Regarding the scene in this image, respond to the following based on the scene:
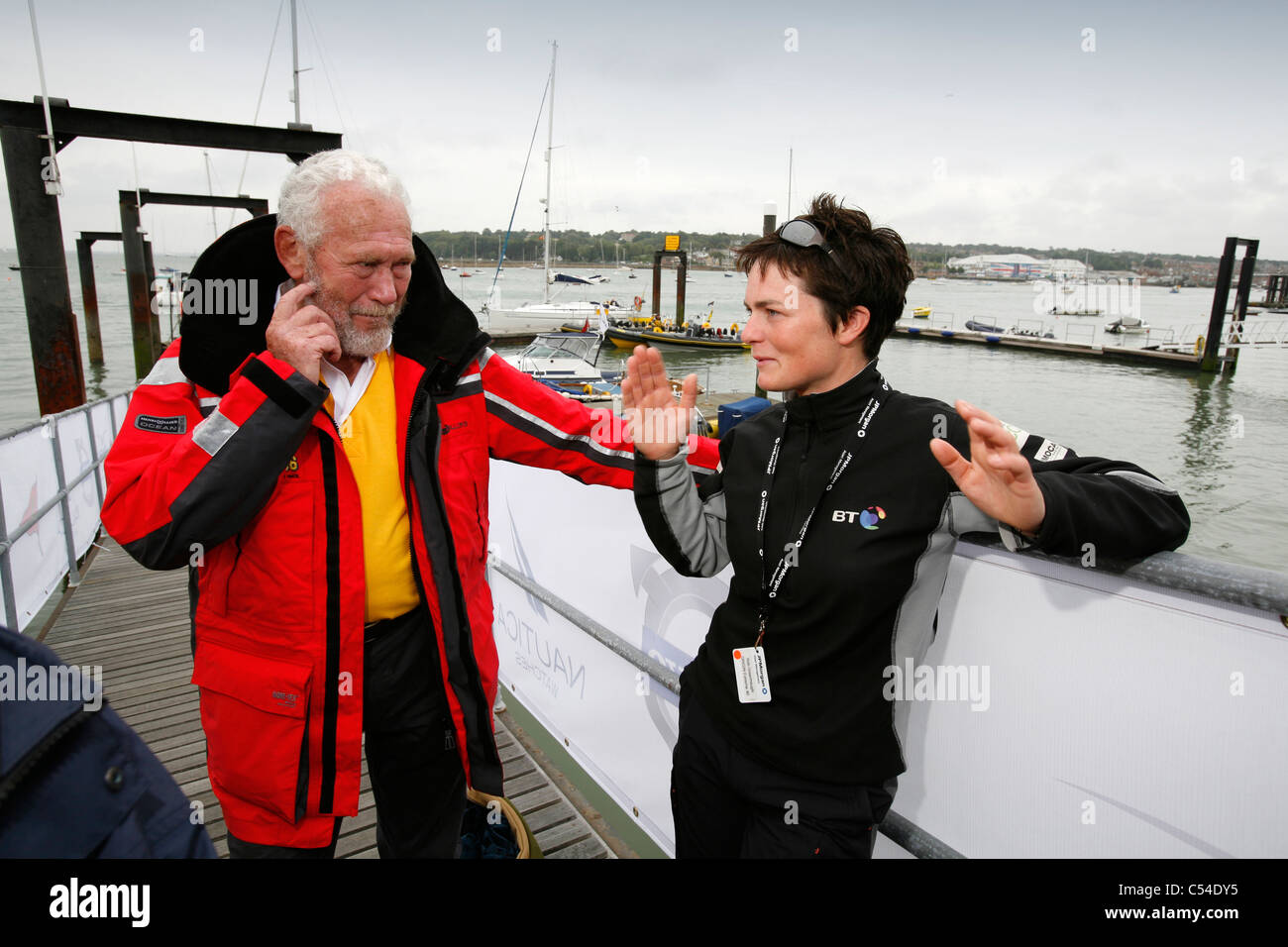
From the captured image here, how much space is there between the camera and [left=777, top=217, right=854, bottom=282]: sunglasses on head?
5.01ft

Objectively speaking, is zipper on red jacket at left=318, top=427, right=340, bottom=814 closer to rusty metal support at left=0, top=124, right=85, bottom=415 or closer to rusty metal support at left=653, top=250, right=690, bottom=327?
rusty metal support at left=0, top=124, right=85, bottom=415

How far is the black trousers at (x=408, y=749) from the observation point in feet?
6.06

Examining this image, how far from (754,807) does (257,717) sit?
1147mm

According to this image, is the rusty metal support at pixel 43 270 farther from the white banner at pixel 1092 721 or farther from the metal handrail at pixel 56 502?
the white banner at pixel 1092 721

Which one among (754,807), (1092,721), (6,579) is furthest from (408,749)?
(6,579)

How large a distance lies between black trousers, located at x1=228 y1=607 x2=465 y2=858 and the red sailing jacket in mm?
72

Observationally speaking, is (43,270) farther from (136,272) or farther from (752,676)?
(136,272)

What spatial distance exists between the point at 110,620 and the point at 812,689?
593 centimetres

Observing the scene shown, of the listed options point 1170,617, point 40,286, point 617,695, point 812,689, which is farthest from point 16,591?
point 1170,617

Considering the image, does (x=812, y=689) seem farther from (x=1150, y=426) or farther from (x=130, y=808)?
(x=1150, y=426)

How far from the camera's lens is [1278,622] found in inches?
45.4

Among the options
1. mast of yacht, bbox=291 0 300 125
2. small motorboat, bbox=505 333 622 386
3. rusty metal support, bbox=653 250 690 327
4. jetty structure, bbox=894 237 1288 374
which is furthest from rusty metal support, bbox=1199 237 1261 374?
mast of yacht, bbox=291 0 300 125
